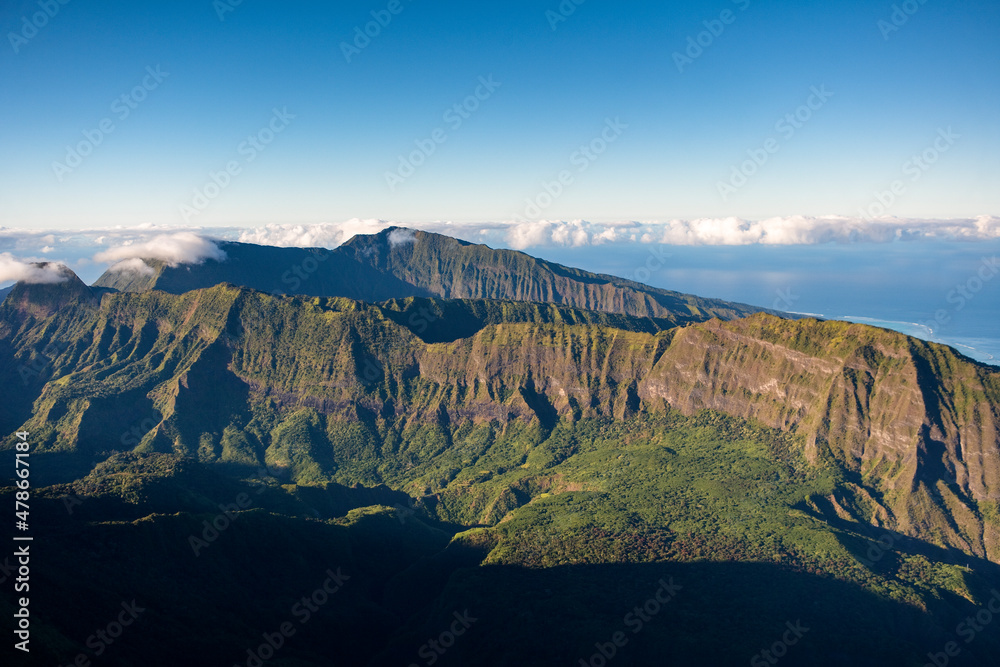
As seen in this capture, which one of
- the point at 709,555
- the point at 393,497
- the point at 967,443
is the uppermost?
the point at 967,443

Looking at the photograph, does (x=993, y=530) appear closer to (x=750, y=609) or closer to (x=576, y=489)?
(x=750, y=609)

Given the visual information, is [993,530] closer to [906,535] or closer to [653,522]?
[906,535]

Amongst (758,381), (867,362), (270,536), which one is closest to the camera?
(270,536)

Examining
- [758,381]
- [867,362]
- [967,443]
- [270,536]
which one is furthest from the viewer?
[758,381]

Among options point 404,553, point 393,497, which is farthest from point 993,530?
point 393,497

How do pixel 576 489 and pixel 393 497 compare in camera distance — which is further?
pixel 393 497

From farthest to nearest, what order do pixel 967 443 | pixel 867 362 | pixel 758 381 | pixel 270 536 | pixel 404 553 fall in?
pixel 758 381, pixel 867 362, pixel 967 443, pixel 404 553, pixel 270 536

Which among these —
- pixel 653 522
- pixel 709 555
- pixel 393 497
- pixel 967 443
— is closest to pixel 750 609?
pixel 709 555

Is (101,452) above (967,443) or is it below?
below

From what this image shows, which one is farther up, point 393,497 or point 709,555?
point 709,555
